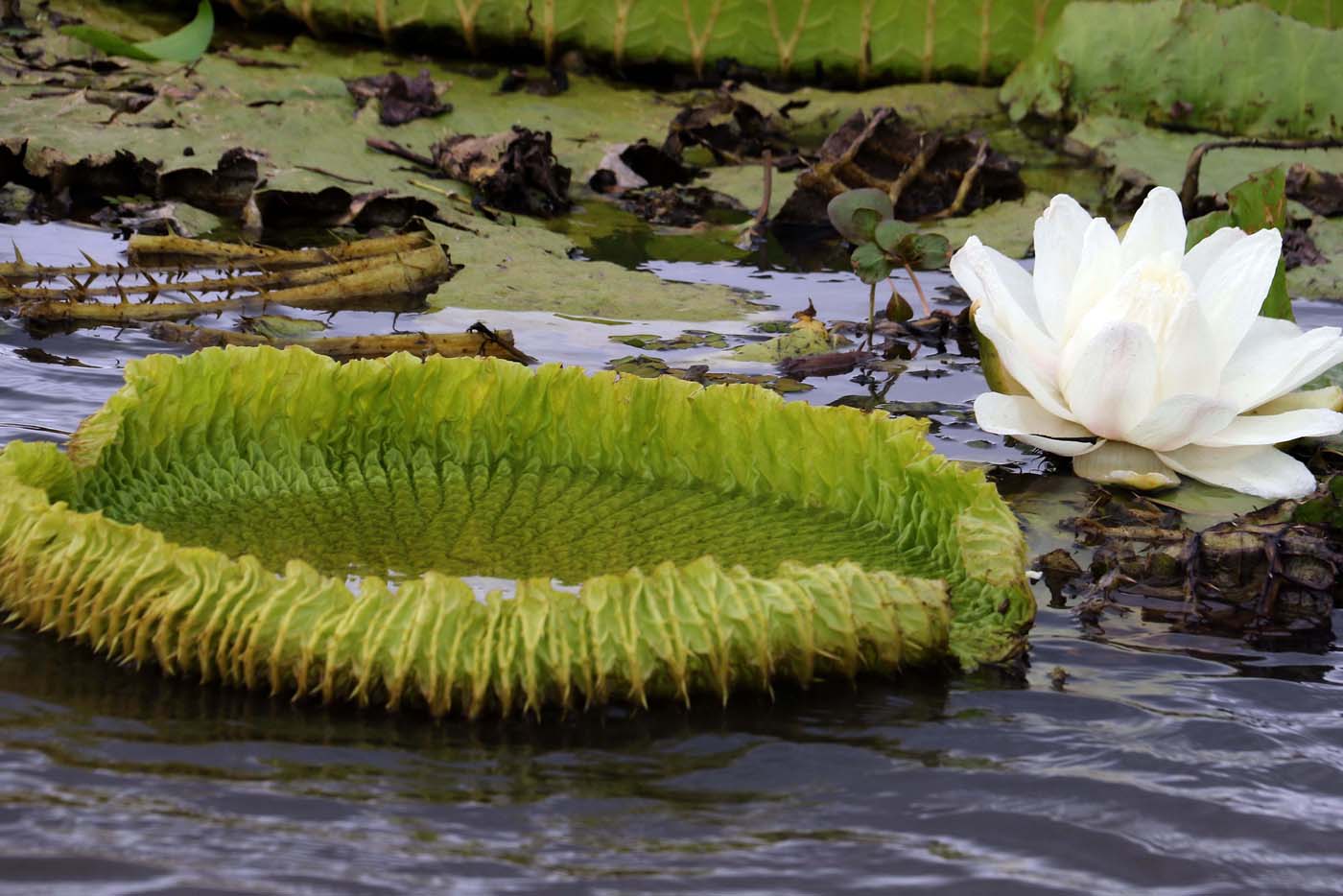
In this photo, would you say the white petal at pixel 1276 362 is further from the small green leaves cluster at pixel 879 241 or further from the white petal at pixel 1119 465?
the small green leaves cluster at pixel 879 241

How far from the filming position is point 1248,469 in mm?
3420

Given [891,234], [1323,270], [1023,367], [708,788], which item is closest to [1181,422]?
[1023,367]

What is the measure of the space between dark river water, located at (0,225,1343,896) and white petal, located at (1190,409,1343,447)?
81cm

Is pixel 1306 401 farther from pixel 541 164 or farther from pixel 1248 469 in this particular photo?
pixel 541 164

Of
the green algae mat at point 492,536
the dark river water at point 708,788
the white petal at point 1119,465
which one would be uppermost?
the white petal at point 1119,465

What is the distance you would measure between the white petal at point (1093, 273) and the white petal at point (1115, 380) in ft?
0.61

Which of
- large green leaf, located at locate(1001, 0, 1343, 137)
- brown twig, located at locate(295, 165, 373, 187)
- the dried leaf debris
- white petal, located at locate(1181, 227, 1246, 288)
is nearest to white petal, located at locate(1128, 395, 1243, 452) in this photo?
white petal, located at locate(1181, 227, 1246, 288)

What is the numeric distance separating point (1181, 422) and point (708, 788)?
5.58ft

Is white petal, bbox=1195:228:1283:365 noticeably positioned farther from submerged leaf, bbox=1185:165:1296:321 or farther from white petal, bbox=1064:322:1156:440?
submerged leaf, bbox=1185:165:1296:321

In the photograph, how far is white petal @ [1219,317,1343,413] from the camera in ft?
11.3

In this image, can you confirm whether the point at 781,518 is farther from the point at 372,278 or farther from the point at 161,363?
the point at 372,278

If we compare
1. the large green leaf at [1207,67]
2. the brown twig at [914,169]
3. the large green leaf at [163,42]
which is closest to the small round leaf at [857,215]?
the brown twig at [914,169]

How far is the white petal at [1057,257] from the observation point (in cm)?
361

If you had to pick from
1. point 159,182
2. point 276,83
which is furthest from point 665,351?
point 276,83
